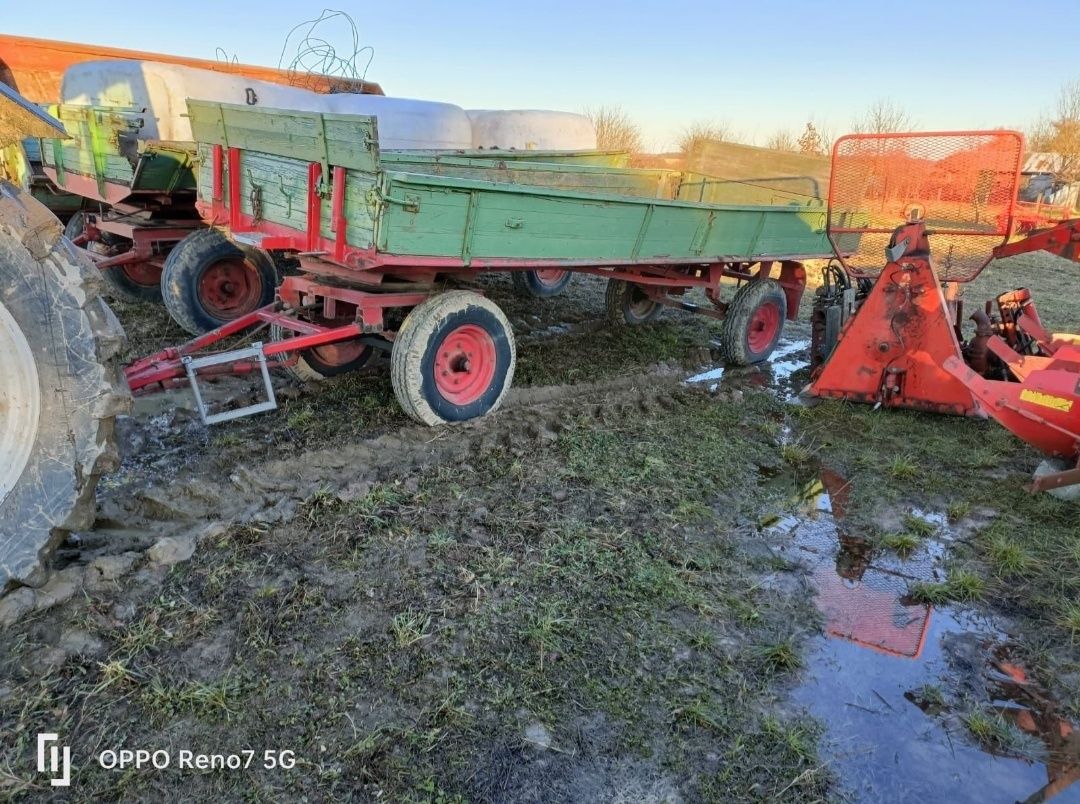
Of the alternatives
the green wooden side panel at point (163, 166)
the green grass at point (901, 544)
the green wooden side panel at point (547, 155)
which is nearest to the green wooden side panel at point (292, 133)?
the green wooden side panel at point (163, 166)

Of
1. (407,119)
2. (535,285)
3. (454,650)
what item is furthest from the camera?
(535,285)

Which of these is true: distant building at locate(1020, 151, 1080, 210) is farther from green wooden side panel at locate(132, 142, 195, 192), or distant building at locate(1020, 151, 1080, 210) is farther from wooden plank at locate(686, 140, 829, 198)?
A: green wooden side panel at locate(132, 142, 195, 192)

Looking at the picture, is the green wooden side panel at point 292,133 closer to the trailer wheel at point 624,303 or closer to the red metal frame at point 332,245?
the red metal frame at point 332,245

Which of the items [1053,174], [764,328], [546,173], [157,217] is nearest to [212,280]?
[157,217]

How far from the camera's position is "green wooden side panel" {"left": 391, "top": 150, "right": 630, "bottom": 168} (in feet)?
21.7

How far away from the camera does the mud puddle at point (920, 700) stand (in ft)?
7.11

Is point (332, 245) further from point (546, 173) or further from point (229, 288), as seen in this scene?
point (546, 173)

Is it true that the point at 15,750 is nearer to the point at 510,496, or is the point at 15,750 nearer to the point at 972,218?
the point at 510,496

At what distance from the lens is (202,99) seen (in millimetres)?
5844

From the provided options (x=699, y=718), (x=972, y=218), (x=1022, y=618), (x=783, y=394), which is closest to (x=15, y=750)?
(x=699, y=718)

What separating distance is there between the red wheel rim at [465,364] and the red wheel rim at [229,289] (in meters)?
2.55

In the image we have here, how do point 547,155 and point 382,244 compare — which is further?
point 547,155

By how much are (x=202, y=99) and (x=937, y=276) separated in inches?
239

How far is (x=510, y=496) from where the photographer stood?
142 inches
